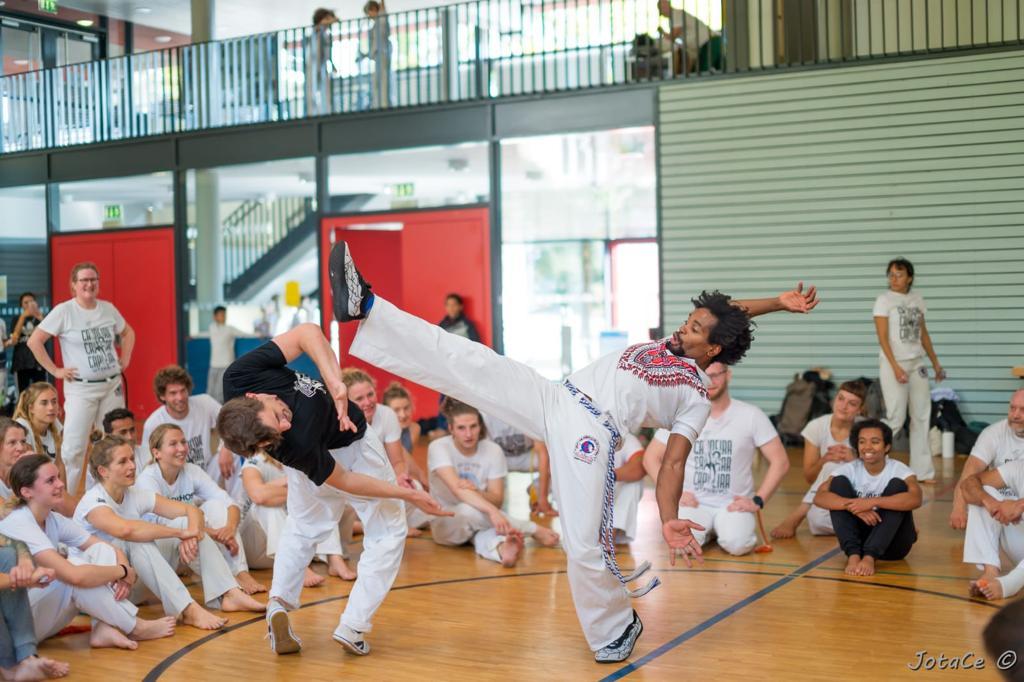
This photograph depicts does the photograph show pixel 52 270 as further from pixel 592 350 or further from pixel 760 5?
pixel 760 5

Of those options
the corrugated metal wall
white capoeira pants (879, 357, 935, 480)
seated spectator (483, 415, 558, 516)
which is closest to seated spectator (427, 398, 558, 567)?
seated spectator (483, 415, 558, 516)

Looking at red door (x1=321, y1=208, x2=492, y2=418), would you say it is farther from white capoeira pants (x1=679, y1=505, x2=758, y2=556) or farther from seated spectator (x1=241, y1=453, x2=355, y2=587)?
white capoeira pants (x1=679, y1=505, x2=758, y2=556)

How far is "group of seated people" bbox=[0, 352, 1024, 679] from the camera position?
4383 millimetres

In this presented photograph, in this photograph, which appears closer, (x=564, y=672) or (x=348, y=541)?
(x=564, y=672)

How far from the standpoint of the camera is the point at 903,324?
8.50m

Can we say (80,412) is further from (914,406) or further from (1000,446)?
(914,406)

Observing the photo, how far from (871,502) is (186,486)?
3.51m

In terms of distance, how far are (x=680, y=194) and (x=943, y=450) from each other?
3.49 m

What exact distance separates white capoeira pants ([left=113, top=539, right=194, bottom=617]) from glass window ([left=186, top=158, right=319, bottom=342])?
8797mm

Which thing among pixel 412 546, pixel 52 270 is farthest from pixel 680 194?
pixel 52 270

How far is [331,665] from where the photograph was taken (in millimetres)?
4285

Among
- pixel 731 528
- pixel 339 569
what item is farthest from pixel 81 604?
pixel 731 528

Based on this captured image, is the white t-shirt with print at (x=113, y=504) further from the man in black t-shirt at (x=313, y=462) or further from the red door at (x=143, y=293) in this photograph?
the red door at (x=143, y=293)

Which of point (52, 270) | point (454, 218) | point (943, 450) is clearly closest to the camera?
point (943, 450)
